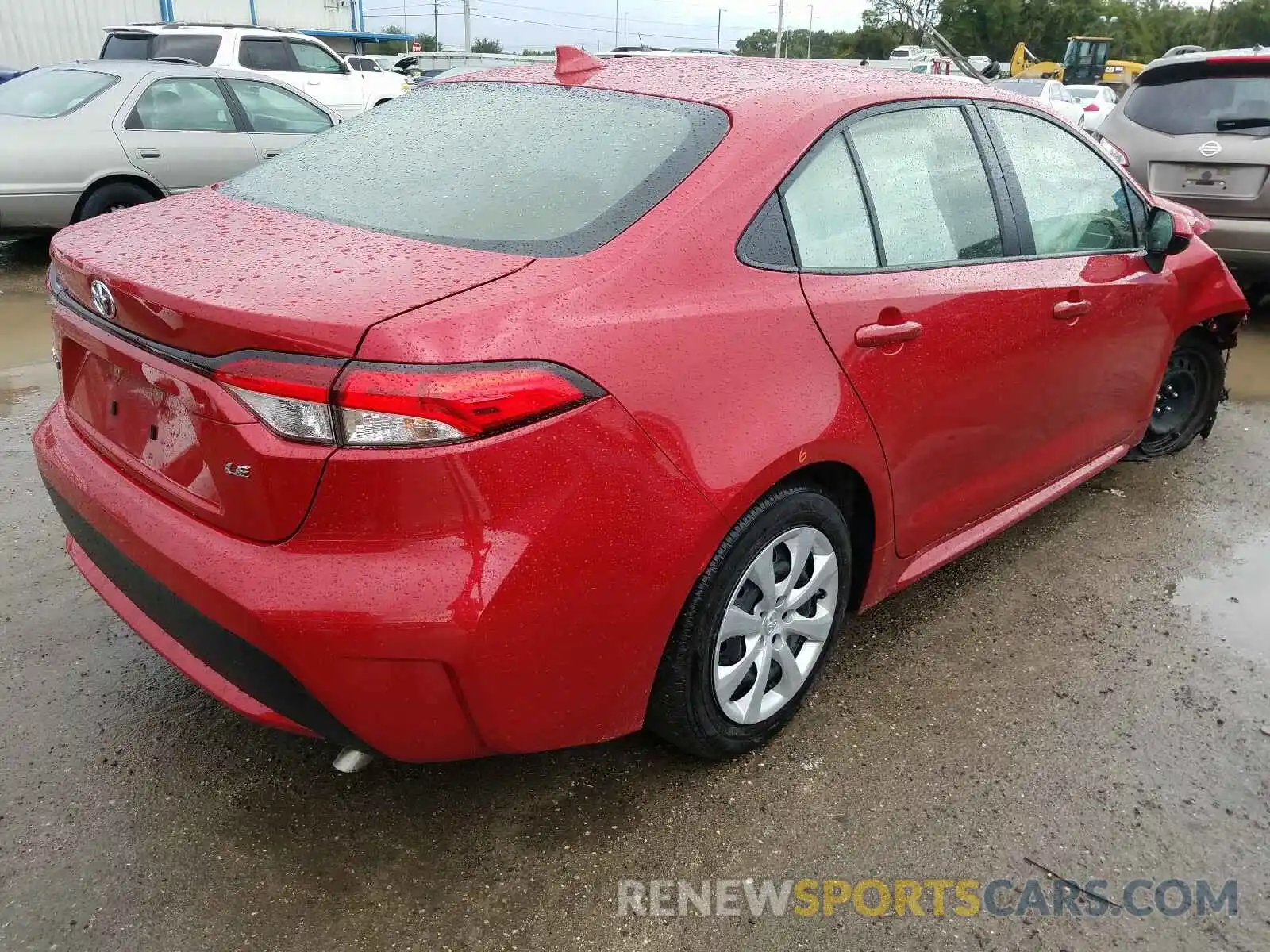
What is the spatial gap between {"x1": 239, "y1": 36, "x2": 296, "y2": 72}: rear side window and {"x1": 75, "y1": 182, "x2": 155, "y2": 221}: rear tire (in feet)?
14.4

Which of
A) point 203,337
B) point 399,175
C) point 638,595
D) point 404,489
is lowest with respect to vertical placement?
point 638,595

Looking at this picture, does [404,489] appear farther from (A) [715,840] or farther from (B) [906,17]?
(B) [906,17]

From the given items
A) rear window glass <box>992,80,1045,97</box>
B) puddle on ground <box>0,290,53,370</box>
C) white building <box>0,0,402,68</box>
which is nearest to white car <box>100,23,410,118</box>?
puddle on ground <box>0,290,53,370</box>

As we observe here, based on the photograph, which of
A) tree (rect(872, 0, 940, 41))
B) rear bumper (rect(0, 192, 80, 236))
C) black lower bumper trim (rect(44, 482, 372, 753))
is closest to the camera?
black lower bumper trim (rect(44, 482, 372, 753))

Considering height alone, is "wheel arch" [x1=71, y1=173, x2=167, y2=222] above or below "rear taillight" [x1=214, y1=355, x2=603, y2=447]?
below

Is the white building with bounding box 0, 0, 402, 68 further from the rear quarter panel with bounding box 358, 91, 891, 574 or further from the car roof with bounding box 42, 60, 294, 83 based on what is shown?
the rear quarter panel with bounding box 358, 91, 891, 574

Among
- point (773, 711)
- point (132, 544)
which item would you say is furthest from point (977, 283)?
point (132, 544)

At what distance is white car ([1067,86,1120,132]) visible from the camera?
1984 cm

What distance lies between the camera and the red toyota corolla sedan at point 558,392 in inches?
67.3

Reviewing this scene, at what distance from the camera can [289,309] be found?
67.6 inches

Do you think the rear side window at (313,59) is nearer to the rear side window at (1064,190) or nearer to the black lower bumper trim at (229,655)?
the rear side window at (1064,190)

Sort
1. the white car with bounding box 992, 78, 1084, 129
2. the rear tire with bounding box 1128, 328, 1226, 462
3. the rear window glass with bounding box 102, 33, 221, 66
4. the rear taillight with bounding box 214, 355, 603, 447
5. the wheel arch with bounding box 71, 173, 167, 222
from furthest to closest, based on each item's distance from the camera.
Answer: the white car with bounding box 992, 78, 1084, 129
the rear window glass with bounding box 102, 33, 221, 66
the wheel arch with bounding box 71, 173, 167, 222
the rear tire with bounding box 1128, 328, 1226, 462
the rear taillight with bounding box 214, 355, 603, 447

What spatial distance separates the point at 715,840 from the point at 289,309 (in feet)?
4.68

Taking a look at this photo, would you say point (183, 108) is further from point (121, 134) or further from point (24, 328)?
point (24, 328)
